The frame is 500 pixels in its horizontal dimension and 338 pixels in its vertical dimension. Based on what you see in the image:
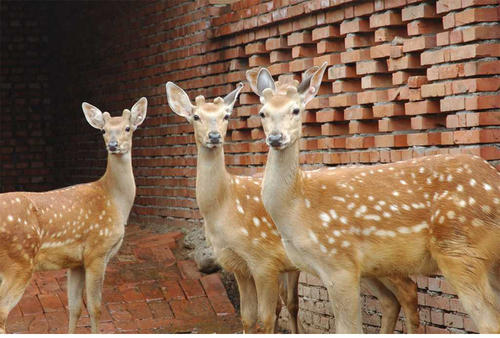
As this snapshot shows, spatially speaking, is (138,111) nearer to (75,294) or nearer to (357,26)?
(75,294)

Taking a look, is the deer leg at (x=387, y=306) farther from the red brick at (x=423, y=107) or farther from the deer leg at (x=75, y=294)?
the deer leg at (x=75, y=294)

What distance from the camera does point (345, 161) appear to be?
8000mm

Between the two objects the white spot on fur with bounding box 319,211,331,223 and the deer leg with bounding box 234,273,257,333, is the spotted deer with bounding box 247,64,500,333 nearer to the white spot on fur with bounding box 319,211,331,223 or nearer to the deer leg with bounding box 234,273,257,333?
the white spot on fur with bounding box 319,211,331,223

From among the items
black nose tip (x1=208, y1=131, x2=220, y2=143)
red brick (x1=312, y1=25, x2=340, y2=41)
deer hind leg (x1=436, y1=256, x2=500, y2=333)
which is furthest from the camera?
red brick (x1=312, y1=25, x2=340, y2=41)

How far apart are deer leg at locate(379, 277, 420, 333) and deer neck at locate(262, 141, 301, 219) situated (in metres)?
1.29

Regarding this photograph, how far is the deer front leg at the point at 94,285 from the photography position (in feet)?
26.8

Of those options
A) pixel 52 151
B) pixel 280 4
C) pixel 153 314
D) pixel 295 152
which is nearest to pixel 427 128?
pixel 295 152

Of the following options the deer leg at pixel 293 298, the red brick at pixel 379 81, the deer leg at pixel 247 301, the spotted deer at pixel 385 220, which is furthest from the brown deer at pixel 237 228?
the red brick at pixel 379 81

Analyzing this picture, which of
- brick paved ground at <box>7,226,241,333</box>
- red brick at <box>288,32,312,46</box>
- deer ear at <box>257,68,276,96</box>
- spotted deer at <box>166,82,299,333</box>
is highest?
red brick at <box>288,32,312,46</box>

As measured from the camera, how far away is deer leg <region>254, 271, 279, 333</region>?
7.16 meters

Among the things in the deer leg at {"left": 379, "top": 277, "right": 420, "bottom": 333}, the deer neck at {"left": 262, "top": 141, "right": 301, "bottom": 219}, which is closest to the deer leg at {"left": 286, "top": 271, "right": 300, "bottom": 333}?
the deer leg at {"left": 379, "top": 277, "right": 420, "bottom": 333}

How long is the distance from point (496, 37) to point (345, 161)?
202 centimetres

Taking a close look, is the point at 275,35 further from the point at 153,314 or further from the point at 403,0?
the point at 153,314

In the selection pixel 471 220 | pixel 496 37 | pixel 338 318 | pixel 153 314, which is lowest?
pixel 153 314
